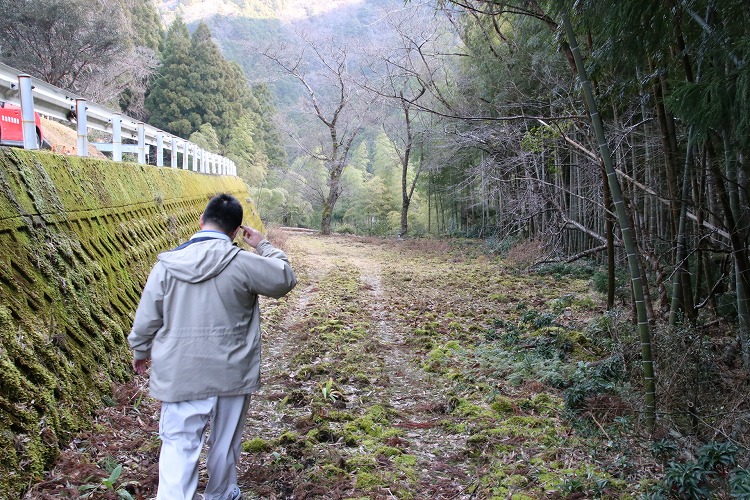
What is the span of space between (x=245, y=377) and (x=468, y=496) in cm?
141

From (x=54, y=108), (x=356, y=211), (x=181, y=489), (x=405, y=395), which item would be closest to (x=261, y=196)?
(x=356, y=211)

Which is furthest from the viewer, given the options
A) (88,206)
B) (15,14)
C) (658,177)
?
(15,14)

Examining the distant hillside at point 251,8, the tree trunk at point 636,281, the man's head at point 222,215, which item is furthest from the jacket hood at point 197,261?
the distant hillside at point 251,8

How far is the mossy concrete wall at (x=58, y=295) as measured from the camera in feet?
8.85

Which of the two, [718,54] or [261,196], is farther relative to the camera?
[261,196]

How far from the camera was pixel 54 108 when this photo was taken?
17.8 ft

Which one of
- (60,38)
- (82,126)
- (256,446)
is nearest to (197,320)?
(256,446)

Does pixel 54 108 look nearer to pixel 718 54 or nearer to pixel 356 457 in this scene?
pixel 356 457

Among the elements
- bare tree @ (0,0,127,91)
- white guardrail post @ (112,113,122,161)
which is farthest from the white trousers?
bare tree @ (0,0,127,91)

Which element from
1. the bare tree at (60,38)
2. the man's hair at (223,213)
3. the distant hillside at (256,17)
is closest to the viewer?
the man's hair at (223,213)

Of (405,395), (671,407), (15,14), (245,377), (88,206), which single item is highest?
(15,14)

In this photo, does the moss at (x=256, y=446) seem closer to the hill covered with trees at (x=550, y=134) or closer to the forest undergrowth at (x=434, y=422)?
the forest undergrowth at (x=434, y=422)

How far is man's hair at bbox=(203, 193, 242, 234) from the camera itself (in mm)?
2561

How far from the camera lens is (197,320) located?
2.39 metres
